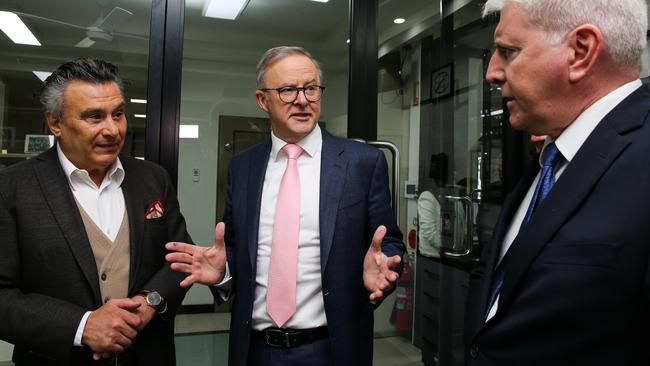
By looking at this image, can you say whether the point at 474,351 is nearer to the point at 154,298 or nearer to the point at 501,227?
the point at 501,227

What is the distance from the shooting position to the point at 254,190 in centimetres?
163

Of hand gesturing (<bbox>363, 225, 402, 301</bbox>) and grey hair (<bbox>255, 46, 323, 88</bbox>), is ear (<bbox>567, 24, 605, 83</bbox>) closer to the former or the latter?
hand gesturing (<bbox>363, 225, 402, 301</bbox>)

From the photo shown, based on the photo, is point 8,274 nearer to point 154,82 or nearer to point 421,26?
point 154,82

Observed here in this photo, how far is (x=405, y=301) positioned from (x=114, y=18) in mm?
2196

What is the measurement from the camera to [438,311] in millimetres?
2775

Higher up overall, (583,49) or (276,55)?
(276,55)

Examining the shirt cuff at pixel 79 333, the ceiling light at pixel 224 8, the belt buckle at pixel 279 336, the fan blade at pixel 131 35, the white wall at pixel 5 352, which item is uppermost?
the ceiling light at pixel 224 8

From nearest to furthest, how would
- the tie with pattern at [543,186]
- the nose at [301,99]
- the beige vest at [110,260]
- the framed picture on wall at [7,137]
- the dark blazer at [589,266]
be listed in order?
the dark blazer at [589,266] < the tie with pattern at [543,186] < the beige vest at [110,260] < the nose at [301,99] < the framed picture on wall at [7,137]

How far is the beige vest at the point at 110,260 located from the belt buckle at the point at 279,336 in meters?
0.46

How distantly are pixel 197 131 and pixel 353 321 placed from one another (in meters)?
1.10

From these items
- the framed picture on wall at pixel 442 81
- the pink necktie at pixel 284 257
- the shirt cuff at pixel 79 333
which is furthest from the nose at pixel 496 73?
the framed picture on wall at pixel 442 81

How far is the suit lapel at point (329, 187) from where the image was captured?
5.02 ft

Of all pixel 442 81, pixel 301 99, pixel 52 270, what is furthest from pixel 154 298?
pixel 442 81

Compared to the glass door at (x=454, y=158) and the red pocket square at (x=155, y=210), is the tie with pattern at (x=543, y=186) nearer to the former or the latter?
the red pocket square at (x=155, y=210)
